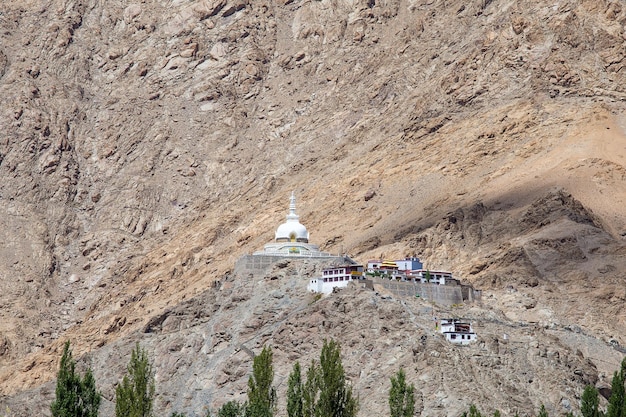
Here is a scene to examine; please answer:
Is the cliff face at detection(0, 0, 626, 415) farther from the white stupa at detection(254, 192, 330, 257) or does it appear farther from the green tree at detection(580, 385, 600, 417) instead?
the green tree at detection(580, 385, 600, 417)

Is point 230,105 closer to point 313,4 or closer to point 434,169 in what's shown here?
point 313,4

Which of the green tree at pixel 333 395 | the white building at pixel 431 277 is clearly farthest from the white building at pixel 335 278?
the green tree at pixel 333 395

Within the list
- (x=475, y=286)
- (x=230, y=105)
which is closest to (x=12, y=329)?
(x=230, y=105)

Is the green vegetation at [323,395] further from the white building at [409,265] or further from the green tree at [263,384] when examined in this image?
the white building at [409,265]

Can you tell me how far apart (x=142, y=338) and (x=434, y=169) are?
131 ft

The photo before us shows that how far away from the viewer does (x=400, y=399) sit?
7912 cm

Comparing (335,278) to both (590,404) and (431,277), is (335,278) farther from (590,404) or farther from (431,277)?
(590,404)

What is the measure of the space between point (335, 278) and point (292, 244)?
320 inches

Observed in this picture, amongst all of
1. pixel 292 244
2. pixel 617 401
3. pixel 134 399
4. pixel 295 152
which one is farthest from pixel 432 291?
pixel 295 152

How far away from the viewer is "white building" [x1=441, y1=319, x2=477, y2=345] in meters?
93.3

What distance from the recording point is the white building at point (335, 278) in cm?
9894

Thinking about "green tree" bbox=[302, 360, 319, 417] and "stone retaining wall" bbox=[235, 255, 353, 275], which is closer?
"green tree" bbox=[302, 360, 319, 417]

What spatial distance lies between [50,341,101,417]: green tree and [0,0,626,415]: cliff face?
2123 centimetres

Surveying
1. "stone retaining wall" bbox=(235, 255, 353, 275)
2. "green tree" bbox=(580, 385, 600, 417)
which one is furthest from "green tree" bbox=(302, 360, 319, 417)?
"stone retaining wall" bbox=(235, 255, 353, 275)
